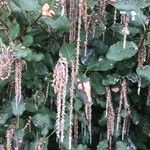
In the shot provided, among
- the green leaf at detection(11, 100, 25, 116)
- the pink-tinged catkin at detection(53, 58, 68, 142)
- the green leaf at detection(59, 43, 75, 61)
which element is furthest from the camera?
the green leaf at detection(11, 100, 25, 116)

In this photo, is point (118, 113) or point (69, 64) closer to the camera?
point (69, 64)

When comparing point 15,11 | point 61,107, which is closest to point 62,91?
point 61,107

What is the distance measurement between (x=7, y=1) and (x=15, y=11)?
5 cm

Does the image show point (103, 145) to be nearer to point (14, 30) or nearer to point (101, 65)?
point (101, 65)

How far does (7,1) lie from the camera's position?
1.50 meters

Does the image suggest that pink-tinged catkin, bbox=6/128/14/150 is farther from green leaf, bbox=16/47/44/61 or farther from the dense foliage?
green leaf, bbox=16/47/44/61

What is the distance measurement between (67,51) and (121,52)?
183 mm

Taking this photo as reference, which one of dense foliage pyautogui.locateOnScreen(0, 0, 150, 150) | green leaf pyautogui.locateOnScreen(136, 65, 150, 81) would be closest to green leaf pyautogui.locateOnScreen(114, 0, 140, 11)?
dense foliage pyautogui.locateOnScreen(0, 0, 150, 150)

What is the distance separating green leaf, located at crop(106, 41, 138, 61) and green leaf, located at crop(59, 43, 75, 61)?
0.12m

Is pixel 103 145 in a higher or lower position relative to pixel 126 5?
lower

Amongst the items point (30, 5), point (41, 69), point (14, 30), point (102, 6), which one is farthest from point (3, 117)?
point (102, 6)

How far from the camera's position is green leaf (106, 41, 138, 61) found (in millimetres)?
1414

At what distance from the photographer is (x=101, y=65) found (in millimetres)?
1514

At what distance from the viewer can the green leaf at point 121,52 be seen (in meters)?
1.41
